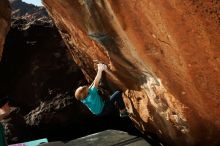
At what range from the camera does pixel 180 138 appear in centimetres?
466

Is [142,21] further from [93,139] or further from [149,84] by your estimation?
[93,139]

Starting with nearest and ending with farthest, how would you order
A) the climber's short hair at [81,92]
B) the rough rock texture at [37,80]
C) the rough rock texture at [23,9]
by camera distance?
1. the climber's short hair at [81,92]
2. the rough rock texture at [37,80]
3. the rough rock texture at [23,9]

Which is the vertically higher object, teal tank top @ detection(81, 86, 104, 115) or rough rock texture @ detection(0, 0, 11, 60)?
rough rock texture @ detection(0, 0, 11, 60)

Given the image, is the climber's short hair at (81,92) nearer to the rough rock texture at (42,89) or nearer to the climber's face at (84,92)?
the climber's face at (84,92)

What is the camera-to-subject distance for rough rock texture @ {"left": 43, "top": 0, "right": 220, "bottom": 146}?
9.25 ft

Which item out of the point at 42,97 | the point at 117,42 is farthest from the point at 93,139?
the point at 42,97

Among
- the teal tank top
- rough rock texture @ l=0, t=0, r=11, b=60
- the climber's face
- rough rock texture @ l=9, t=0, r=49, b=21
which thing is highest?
rough rock texture @ l=9, t=0, r=49, b=21

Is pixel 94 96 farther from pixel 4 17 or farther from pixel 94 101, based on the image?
pixel 4 17

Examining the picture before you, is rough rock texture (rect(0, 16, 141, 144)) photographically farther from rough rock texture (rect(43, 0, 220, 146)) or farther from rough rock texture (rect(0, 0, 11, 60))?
rough rock texture (rect(43, 0, 220, 146))

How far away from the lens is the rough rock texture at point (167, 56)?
2.82m

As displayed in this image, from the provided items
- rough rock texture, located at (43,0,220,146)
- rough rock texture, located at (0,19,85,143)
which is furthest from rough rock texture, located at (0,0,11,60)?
rough rock texture, located at (0,19,85,143)

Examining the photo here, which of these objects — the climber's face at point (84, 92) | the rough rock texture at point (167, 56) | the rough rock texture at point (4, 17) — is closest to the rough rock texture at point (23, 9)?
the rough rock texture at point (4, 17)

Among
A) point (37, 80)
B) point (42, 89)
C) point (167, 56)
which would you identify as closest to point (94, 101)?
point (167, 56)

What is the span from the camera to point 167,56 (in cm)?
337
